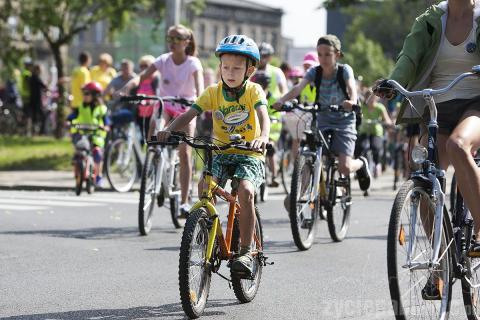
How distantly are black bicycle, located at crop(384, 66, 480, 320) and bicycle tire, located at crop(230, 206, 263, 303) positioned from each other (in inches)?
55.5

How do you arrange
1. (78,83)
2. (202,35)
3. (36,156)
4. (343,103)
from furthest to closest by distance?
1. (202,35)
2. (36,156)
3. (78,83)
4. (343,103)

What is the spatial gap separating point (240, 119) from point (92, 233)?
446cm

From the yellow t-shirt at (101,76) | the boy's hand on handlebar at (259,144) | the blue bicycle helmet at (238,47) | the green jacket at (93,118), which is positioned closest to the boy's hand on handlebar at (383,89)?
the boy's hand on handlebar at (259,144)

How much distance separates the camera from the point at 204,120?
2456 cm

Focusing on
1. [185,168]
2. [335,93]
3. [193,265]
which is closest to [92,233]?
[185,168]

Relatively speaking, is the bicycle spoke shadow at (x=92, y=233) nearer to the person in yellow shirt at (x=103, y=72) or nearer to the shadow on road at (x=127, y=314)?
the shadow on road at (x=127, y=314)

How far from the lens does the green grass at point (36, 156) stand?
71.5 ft

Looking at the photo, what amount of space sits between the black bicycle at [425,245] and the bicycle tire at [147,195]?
5.22 m

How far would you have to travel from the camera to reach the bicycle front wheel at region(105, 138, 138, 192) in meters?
17.5

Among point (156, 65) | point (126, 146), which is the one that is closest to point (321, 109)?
point (156, 65)

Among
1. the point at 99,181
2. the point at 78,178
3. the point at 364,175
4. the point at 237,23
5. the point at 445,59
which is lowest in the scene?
the point at 99,181

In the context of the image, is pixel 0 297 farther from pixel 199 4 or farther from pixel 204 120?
pixel 199 4

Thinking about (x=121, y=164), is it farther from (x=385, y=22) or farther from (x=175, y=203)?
(x=385, y=22)

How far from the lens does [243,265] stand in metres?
7.10
